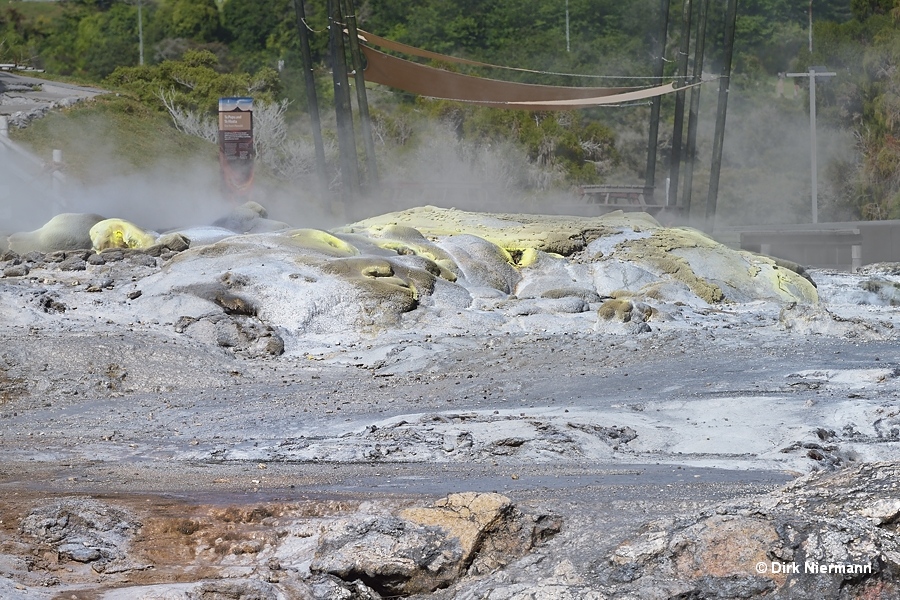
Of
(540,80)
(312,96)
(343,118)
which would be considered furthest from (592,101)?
(540,80)

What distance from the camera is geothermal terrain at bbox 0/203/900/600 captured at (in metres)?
5.35

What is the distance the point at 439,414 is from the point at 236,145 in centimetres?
1023

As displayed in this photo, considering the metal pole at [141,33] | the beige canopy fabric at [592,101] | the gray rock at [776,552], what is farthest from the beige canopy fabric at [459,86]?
the metal pole at [141,33]

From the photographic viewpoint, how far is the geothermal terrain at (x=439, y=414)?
5348 mm

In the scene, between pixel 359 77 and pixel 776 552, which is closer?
pixel 776 552

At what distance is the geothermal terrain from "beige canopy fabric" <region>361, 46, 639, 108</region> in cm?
333

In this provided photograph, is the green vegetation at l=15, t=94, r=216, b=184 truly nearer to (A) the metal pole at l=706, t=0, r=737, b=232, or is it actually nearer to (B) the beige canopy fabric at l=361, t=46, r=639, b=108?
(B) the beige canopy fabric at l=361, t=46, r=639, b=108

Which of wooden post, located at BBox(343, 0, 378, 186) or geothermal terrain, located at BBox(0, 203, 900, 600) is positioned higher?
wooden post, located at BBox(343, 0, 378, 186)

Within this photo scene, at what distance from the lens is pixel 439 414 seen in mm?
9352

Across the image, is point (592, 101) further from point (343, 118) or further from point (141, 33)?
point (141, 33)

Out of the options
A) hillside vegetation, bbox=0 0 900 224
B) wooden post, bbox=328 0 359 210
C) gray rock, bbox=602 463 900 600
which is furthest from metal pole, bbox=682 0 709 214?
gray rock, bbox=602 463 900 600

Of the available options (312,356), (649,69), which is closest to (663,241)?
(312,356)

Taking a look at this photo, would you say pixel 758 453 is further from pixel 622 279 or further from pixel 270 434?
pixel 622 279

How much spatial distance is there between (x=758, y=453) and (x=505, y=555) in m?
3.02
